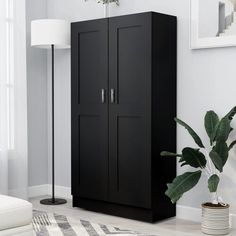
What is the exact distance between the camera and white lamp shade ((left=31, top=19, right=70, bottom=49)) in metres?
4.94

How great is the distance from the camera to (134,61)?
4301mm

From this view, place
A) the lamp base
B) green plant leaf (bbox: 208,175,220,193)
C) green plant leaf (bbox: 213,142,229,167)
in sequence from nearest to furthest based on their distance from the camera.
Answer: green plant leaf (bbox: 208,175,220,193) < green plant leaf (bbox: 213,142,229,167) < the lamp base

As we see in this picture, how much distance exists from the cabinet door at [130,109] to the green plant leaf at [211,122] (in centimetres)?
47

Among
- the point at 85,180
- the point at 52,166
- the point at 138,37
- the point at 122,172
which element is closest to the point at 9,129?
the point at 52,166

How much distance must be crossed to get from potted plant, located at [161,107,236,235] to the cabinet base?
1.48ft

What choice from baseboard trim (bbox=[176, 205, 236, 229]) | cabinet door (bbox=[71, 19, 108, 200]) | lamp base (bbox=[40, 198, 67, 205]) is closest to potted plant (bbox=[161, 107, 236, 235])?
baseboard trim (bbox=[176, 205, 236, 229])

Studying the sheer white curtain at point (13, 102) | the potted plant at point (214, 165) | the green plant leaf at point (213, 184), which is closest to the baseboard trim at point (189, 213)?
the potted plant at point (214, 165)

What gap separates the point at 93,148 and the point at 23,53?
50.0 inches

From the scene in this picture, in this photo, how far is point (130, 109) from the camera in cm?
434

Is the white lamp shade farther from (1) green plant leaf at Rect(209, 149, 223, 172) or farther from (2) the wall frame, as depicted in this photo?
(1) green plant leaf at Rect(209, 149, 223, 172)

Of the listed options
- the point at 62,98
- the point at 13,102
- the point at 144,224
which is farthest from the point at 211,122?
the point at 13,102

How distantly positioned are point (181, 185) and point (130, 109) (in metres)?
0.80

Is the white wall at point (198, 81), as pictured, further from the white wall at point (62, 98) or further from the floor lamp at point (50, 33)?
the white wall at point (62, 98)

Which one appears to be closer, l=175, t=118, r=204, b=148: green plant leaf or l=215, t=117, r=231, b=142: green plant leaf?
l=215, t=117, r=231, b=142: green plant leaf
